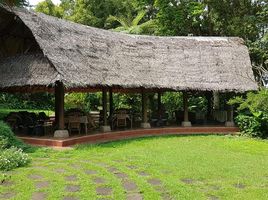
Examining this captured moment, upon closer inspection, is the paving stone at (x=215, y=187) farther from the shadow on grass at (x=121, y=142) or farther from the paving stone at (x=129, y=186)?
the shadow on grass at (x=121, y=142)

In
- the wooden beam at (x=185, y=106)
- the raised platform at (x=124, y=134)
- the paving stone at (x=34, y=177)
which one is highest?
the wooden beam at (x=185, y=106)

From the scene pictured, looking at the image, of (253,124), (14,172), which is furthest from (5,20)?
(253,124)

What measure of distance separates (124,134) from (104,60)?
10.4ft

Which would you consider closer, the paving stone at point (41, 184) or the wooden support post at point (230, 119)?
the paving stone at point (41, 184)

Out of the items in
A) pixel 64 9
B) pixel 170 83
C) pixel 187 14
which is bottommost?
pixel 170 83

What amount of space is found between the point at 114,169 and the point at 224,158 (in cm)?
371

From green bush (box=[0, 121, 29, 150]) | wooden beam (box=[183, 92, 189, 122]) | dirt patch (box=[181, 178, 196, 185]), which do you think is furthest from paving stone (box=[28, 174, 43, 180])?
wooden beam (box=[183, 92, 189, 122])

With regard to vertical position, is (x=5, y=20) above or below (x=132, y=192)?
above

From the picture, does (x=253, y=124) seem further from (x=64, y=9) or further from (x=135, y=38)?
(x=64, y=9)

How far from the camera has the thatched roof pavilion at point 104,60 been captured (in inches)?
539

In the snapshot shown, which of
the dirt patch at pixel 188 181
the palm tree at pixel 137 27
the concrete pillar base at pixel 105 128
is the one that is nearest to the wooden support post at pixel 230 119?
the concrete pillar base at pixel 105 128

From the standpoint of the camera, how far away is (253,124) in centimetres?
1717

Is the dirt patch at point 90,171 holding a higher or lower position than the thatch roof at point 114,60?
lower

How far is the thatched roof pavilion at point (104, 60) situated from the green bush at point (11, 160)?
332 centimetres
